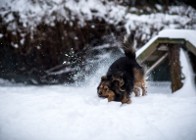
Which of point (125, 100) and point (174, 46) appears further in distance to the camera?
point (174, 46)

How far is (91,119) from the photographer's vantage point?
3551mm

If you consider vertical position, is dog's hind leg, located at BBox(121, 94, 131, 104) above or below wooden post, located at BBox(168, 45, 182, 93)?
below

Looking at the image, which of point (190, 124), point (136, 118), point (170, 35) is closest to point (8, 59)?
point (170, 35)

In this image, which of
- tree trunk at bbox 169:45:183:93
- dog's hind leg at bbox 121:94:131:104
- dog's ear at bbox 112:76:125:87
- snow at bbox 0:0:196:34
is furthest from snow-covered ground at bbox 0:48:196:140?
snow at bbox 0:0:196:34

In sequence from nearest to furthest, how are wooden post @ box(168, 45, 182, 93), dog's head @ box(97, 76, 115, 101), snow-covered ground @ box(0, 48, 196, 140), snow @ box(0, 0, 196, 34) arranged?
snow-covered ground @ box(0, 48, 196, 140) → dog's head @ box(97, 76, 115, 101) → wooden post @ box(168, 45, 182, 93) → snow @ box(0, 0, 196, 34)

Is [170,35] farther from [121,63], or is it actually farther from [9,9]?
[9,9]

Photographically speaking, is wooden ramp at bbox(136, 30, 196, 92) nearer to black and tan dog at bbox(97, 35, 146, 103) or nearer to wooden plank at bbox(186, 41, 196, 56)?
wooden plank at bbox(186, 41, 196, 56)

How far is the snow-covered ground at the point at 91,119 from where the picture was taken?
323 cm

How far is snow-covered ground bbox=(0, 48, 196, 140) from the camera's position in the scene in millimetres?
3232

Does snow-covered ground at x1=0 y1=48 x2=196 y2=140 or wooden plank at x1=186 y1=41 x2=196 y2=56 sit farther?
wooden plank at x1=186 y1=41 x2=196 y2=56

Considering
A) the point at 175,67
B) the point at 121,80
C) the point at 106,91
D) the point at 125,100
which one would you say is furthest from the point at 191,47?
the point at 106,91

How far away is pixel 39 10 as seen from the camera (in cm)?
798

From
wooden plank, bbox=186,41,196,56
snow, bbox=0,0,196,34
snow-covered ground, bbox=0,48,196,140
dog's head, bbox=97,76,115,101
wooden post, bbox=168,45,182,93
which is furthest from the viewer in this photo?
snow, bbox=0,0,196,34

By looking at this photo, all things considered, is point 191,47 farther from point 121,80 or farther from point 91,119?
point 91,119
